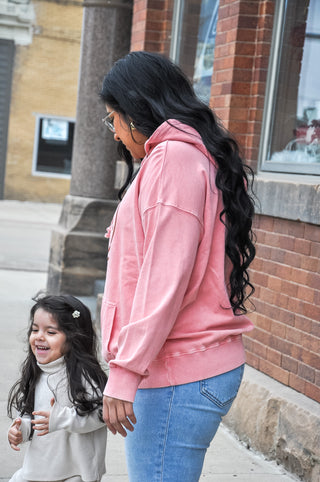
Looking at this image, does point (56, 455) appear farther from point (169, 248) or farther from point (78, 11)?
point (78, 11)

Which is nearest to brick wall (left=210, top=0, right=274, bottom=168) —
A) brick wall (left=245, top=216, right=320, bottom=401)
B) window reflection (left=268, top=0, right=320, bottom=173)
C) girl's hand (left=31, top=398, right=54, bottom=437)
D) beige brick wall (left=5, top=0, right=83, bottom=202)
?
window reflection (left=268, top=0, right=320, bottom=173)

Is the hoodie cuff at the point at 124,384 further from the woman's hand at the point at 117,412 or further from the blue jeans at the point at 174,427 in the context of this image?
the blue jeans at the point at 174,427

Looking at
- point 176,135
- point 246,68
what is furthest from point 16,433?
point 246,68

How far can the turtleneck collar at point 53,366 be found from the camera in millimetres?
3113

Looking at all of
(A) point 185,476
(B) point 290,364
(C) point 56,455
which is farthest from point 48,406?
(B) point 290,364

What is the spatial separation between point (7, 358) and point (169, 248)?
15.0 ft

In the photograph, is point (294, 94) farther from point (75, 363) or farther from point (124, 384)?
point (124, 384)

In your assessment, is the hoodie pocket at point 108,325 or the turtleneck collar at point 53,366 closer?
the hoodie pocket at point 108,325

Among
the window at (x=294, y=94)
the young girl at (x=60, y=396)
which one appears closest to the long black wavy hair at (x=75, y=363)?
the young girl at (x=60, y=396)

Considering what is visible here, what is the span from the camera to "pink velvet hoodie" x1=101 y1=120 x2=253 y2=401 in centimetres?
205

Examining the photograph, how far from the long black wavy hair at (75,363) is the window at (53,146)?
746 inches

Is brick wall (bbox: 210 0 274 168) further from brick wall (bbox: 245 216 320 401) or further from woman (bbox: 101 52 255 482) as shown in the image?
woman (bbox: 101 52 255 482)

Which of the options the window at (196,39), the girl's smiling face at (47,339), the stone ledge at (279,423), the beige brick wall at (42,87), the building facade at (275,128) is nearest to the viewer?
the girl's smiling face at (47,339)

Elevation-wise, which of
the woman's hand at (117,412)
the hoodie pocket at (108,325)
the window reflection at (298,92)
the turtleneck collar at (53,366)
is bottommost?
the turtleneck collar at (53,366)
